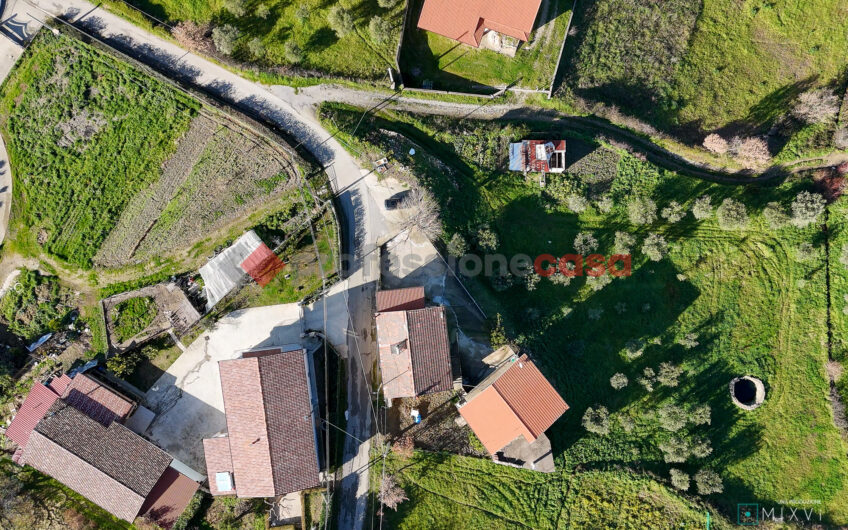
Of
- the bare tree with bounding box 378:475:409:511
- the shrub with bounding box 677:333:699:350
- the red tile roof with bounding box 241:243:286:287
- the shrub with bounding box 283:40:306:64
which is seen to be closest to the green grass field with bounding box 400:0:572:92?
the shrub with bounding box 283:40:306:64

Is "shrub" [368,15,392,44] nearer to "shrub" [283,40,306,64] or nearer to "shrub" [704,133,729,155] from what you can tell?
"shrub" [283,40,306,64]

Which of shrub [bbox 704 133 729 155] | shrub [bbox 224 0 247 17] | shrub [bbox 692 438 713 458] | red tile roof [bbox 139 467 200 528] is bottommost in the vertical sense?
red tile roof [bbox 139 467 200 528]

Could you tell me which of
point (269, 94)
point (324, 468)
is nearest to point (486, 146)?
point (269, 94)

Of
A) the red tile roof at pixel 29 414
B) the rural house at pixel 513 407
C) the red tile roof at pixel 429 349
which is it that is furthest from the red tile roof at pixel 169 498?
the rural house at pixel 513 407

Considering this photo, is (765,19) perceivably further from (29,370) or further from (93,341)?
(29,370)

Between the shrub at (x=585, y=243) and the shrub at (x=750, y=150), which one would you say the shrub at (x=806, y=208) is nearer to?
the shrub at (x=750, y=150)
